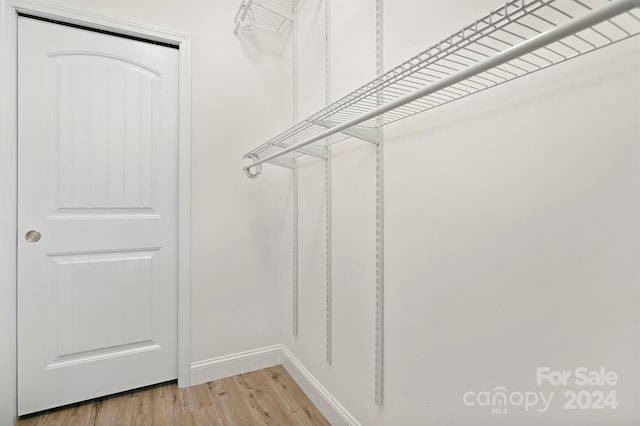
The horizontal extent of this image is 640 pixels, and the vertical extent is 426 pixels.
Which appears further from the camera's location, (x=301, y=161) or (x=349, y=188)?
(x=301, y=161)

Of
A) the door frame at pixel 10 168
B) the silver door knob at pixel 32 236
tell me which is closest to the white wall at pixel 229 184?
the door frame at pixel 10 168

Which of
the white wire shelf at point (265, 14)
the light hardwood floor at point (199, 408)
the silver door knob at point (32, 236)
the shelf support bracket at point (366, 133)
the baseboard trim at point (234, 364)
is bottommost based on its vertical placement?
the light hardwood floor at point (199, 408)

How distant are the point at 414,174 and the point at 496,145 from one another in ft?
0.94

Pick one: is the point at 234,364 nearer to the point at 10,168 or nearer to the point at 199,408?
the point at 199,408

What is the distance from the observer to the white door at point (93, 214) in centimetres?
158

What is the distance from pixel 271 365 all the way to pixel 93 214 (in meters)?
1.37

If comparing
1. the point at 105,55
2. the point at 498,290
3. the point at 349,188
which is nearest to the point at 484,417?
the point at 498,290

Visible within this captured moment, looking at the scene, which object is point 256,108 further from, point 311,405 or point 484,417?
point 484,417

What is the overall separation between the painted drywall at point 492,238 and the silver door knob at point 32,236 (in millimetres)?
1501

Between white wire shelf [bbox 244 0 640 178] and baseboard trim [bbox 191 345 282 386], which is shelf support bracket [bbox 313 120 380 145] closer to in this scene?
white wire shelf [bbox 244 0 640 178]

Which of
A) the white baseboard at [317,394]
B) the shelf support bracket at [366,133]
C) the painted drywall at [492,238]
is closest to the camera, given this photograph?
the painted drywall at [492,238]

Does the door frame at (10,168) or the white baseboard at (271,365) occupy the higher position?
the door frame at (10,168)

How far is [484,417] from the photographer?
845mm

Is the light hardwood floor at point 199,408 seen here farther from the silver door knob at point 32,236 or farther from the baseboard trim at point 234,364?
the silver door knob at point 32,236
